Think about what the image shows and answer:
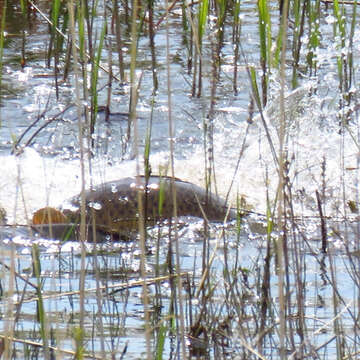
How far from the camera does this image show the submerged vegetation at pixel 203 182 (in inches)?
94.3

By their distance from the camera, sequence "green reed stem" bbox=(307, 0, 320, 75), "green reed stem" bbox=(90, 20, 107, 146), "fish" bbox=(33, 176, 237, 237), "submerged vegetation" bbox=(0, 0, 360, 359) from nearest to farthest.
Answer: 1. "submerged vegetation" bbox=(0, 0, 360, 359)
2. "fish" bbox=(33, 176, 237, 237)
3. "green reed stem" bbox=(90, 20, 107, 146)
4. "green reed stem" bbox=(307, 0, 320, 75)

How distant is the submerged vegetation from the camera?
7.86ft

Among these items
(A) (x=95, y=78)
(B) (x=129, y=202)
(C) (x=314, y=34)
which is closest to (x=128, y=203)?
(B) (x=129, y=202)

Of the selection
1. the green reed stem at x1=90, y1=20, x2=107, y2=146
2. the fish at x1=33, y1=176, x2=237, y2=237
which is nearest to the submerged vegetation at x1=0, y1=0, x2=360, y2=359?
the green reed stem at x1=90, y1=20, x2=107, y2=146

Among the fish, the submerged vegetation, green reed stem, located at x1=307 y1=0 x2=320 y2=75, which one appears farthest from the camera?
green reed stem, located at x1=307 y1=0 x2=320 y2=75

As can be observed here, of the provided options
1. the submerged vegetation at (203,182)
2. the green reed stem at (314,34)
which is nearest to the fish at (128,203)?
the submerged vegetation at (203,182)

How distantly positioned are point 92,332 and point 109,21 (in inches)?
179

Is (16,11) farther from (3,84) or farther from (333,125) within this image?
(333,125)

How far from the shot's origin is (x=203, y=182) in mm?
4660

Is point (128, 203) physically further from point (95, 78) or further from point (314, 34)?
point (314, 34)

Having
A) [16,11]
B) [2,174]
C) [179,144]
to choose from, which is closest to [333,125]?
[179,144]

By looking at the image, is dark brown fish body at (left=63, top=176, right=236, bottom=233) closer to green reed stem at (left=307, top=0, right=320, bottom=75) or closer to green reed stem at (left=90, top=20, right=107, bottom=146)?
green reed stem at (left=90, top=20, right=107, bottom=146)

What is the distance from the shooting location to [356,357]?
7.79 ft

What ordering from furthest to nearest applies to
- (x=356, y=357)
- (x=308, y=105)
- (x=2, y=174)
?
(x=308, y=105), (x=2, y=174), (x=356, y=357)
